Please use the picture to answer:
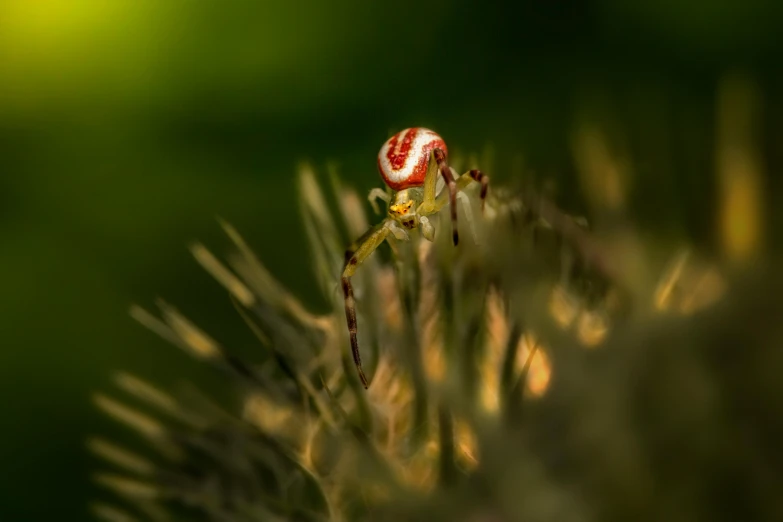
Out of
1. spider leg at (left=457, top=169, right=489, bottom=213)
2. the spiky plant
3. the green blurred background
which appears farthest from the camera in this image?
the green blurred background

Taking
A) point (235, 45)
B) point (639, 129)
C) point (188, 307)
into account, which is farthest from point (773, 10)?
point (188, 307)

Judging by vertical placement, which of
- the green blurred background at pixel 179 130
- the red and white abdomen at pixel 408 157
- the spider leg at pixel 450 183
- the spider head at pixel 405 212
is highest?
the green blurred background at pixel 179 130

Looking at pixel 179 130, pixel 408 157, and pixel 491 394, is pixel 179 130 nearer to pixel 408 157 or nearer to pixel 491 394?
pixel 408 157

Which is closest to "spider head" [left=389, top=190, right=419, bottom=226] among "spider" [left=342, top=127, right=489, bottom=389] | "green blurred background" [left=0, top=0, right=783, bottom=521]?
"spider" [left=342, top=127, right=489, bottom=389]

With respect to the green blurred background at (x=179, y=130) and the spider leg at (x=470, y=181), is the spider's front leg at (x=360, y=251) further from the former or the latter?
the green blurred background at (x=179, y=130)

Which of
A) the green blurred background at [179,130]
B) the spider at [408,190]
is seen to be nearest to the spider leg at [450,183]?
the spider at [408,190]

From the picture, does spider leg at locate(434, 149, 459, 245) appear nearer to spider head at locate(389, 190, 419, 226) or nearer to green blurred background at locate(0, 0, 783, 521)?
spider head at locate(389, 190, 419, 226)

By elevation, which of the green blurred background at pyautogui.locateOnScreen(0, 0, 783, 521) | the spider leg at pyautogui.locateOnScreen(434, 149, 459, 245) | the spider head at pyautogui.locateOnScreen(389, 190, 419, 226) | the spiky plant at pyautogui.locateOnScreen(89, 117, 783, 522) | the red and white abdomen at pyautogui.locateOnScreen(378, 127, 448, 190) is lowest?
the spiky plant at pyautogui.locateOnScreen(89, 117, 783, 522)
